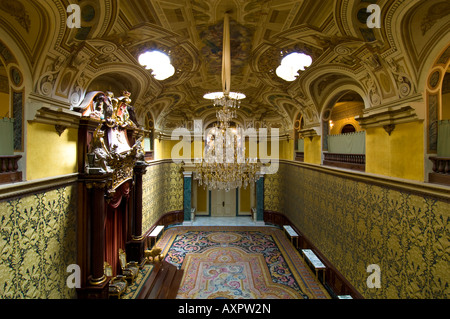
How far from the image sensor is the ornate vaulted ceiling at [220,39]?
3.19 m

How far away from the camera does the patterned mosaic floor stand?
634 centimetres

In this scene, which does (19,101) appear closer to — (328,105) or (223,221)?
(328,105)

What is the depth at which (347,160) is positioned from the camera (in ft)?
19.6

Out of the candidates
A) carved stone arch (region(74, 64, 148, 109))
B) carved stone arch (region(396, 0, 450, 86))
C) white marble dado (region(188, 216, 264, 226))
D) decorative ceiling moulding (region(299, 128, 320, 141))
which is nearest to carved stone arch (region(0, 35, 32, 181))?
carved stone arch (region(74, 64, 148, 109))

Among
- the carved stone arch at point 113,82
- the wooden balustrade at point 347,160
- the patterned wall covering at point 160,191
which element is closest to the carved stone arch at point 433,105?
the wooden balustrade at point 347,160

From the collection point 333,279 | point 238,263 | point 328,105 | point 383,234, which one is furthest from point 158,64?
point 333,279

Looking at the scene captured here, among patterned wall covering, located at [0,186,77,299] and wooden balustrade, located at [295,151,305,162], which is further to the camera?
wooden balustrade, located at [295,151,305,162]

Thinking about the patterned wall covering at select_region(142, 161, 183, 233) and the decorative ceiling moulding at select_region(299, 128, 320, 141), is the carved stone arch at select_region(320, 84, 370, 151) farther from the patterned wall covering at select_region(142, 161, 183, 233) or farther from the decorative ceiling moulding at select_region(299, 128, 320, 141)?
the patterned wall covering at select_region(142, 161, 183, 233)

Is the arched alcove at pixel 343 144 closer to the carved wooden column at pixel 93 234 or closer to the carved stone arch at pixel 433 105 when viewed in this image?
the carved stone arch at pixel 433 105

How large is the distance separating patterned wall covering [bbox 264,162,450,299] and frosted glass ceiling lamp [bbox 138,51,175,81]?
18.7 feet

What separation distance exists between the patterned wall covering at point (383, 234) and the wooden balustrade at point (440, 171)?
287 millimetres

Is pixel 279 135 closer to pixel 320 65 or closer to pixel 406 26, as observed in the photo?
pixel 320 65

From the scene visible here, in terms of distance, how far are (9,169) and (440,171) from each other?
629 cm

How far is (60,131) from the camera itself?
4.04 metres
